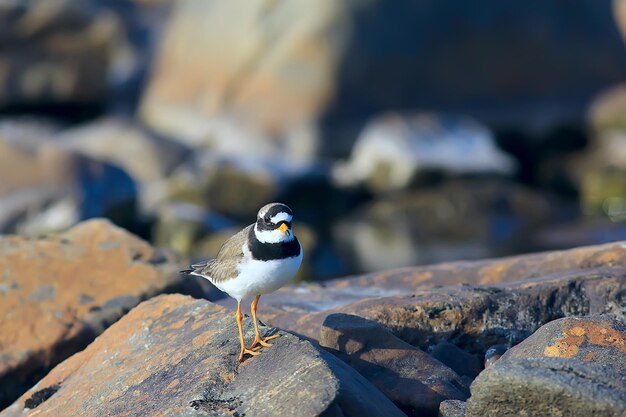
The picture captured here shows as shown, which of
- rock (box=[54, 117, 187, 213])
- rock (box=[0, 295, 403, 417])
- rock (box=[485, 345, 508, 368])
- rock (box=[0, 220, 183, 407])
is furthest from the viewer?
rock (box=[54, 117, 187, 213])

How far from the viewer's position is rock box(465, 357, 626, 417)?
19.0ft

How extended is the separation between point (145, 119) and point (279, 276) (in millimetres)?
24305

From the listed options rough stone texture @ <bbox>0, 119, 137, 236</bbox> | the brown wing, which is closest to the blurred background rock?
rough stone texture @ <bbox>0, 119, 137, 236</bbox>

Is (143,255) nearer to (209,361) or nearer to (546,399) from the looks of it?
(209,361)

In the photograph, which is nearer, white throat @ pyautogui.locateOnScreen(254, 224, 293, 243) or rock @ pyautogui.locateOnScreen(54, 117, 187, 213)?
white throat @ pyautogui.locateOnScreen(254, 224, 293, 243)

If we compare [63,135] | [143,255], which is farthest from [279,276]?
[63,135]

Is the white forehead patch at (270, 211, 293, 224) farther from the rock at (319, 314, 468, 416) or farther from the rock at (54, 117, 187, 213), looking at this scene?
the rock at (54, 117, 187, 213)

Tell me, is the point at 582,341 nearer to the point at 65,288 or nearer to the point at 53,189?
the point at 65,288

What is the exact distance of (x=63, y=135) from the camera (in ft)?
91.2

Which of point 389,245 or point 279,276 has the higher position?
point 279,276

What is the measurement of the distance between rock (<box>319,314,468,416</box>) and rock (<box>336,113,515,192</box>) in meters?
17.1

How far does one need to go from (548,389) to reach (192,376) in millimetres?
2266

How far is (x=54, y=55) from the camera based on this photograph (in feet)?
101

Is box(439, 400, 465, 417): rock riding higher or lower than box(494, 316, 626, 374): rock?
lower
